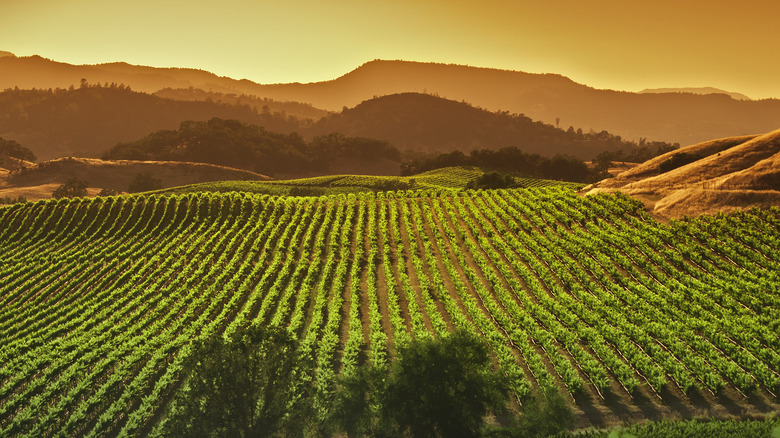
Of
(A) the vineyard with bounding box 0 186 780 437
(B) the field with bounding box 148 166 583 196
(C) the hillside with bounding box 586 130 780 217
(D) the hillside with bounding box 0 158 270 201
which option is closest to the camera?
(A) the vineyard with bounding box 0 186 780 437

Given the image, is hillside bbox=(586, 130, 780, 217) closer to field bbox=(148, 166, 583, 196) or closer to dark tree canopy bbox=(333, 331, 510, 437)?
field bbox=(148, 166, 583, 196)

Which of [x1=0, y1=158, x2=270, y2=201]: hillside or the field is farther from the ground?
the field

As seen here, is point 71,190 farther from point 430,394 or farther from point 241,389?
point 430,394

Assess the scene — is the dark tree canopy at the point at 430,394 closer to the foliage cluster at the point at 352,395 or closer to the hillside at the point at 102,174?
the foliage cluster at the point at 352,395

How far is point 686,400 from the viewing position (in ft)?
72.6

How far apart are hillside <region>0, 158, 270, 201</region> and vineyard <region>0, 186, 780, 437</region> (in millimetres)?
78445

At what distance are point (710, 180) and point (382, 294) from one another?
36.0m

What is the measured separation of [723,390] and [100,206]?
6149cm

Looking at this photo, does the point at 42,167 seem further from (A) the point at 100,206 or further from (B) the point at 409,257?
(B) the point at 409,257

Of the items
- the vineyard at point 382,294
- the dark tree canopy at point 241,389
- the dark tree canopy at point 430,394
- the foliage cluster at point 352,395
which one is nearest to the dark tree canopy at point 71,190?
the vineyard at point 382,294

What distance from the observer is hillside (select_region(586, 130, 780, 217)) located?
147 feet

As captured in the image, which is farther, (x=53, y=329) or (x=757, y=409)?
(x=53, y=329)

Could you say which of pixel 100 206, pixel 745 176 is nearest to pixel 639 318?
pixel 745 176

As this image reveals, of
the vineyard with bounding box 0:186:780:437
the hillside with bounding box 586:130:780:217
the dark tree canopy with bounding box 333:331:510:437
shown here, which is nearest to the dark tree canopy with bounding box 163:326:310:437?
the dark tree canopy with bounding box 333:331:510:437
